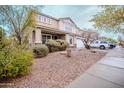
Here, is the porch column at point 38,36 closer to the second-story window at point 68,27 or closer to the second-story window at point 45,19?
the second-story window at point 45,19

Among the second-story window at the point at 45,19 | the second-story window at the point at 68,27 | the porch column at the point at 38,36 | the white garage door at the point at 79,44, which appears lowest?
the white garage door at the point at 79,44

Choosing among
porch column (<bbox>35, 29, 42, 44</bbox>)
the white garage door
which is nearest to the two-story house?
porch column (<bbox>35, 29, 42, 44</bbox>)

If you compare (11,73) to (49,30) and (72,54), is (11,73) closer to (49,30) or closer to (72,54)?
(49,30)

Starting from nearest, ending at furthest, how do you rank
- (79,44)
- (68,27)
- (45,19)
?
(45,19), (68,27), (79,44)

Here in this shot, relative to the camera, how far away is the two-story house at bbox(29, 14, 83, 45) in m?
5.94

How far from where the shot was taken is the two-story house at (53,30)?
5941 mm

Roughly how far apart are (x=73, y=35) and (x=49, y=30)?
994mm

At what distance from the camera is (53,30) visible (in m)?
6.32

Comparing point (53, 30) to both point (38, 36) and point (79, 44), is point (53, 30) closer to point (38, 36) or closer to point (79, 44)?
point (38, 36)

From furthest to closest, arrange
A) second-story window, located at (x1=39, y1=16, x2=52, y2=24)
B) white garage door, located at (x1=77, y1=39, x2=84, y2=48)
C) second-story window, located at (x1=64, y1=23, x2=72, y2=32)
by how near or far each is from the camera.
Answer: white garage door, located at (x1=77, y1=39, x2=84, y2=48)
second-story window, located at (x1=64, y1=23, x2=72, y2=32)
second-story window, located at (x1=39, y1=16, x2=52, y2=24)

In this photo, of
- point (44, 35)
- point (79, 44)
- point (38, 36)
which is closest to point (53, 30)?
point (44, 35)

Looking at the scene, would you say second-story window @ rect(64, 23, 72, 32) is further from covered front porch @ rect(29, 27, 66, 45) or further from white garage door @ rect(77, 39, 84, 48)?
white garage door @ rect(77, 39, 84, 48)

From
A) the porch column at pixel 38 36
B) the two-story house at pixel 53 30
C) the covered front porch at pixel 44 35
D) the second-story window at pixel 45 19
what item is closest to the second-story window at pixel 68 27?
the two-story house at pixel 53 30

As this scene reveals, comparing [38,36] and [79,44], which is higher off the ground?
[38,36]
